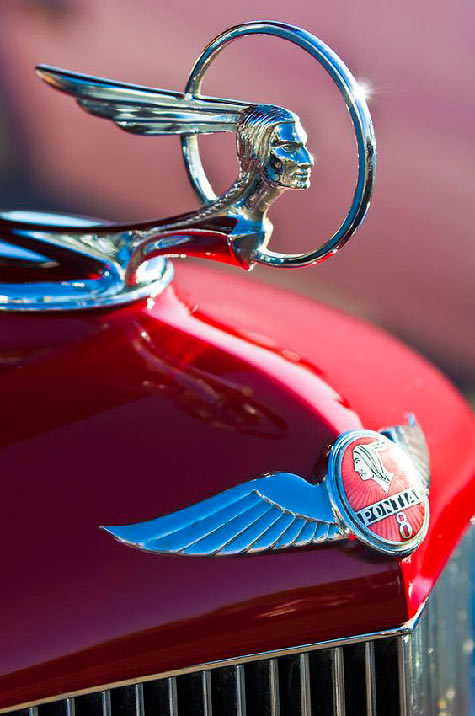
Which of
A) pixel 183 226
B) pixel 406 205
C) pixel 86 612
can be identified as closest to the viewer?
pixel 86 612

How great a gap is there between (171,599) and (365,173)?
0.48m

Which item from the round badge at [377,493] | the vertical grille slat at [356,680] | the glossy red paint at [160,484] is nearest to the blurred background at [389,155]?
the glossy red paint at [160,484]

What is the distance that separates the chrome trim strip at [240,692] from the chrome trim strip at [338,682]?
98mm

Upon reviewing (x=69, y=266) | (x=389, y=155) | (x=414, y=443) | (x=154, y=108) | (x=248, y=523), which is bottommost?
(x=248, y=523)

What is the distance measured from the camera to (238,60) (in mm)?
3150

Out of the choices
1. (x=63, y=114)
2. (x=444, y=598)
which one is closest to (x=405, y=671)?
(x=444, y=598)

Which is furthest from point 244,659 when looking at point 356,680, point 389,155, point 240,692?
point 389,155

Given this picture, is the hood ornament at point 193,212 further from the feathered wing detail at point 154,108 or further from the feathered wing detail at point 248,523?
the feathered wing detail at point 248,523

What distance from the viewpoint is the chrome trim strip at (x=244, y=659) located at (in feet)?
2.96

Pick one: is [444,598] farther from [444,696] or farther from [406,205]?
[406,205]

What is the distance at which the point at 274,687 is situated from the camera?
3.25 ft

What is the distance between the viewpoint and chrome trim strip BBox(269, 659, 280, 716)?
98 centimetres

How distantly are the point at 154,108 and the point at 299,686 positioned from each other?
0.65m

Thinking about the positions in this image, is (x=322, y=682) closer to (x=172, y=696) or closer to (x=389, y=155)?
(x=172, y=696)
